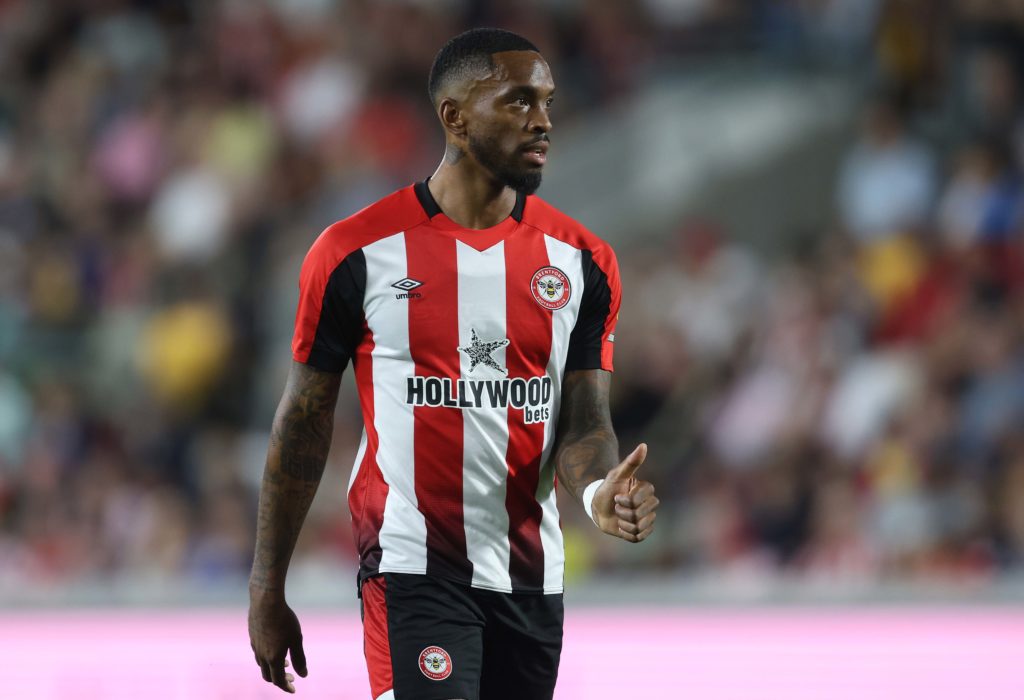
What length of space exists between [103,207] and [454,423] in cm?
752

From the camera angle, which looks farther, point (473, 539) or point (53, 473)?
point (53, 473)

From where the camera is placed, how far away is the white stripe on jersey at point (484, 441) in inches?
157

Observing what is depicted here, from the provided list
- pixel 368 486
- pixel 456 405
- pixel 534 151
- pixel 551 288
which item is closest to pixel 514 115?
pixel 534 151

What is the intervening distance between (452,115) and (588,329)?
2.05 feet

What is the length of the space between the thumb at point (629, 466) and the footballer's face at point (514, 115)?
2.62 feet

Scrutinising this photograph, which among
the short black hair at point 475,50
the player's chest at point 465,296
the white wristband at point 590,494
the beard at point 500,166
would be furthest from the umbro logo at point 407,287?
the white wristband at point 590,494

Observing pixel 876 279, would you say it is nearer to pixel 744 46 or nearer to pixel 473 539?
pixel 744 46

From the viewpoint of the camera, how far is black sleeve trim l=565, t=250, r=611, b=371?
4.14m

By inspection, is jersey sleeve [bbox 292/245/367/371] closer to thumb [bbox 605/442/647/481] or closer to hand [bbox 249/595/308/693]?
hand [bbox 249/595/308/693]

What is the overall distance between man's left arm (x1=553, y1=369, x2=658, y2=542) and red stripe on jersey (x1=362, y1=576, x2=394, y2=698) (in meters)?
0.52

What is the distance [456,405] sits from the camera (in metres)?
3.97

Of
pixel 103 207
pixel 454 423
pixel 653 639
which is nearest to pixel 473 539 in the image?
pixel 454 423

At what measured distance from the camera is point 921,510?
7.44m

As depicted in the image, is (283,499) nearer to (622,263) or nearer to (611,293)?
(611,293)
